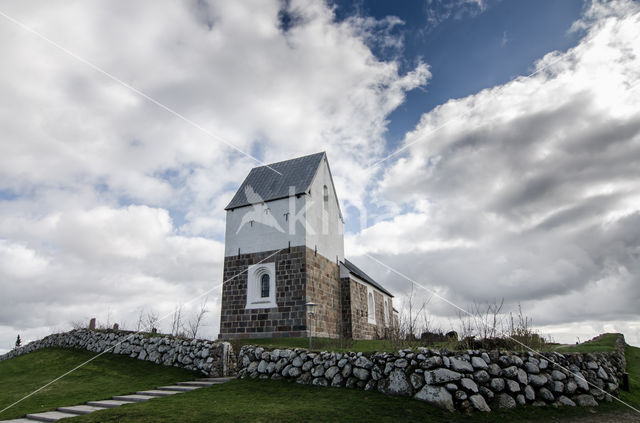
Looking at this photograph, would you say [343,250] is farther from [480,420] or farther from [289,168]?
[480,420]

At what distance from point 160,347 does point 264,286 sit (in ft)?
17.6

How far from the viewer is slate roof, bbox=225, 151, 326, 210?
Result: 20.4 m

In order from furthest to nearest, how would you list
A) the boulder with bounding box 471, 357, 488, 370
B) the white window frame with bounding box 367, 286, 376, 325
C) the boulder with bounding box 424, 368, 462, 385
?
the white window frame with bounding box 367, 286, 376, 325 → the boulder with bounding box 471, 357, 488, 370 → the boulder with bounding box 424, 368, 462, 385

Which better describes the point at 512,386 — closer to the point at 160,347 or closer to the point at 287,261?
the point at 287,261

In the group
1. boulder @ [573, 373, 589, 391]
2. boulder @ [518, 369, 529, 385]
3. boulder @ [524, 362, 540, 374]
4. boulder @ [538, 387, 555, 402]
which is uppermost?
boulder @ [524, 362, 540, 374]

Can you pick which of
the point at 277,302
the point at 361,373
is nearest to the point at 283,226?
the point at 277,302

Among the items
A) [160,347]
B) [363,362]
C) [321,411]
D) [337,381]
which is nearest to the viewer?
[321,411]

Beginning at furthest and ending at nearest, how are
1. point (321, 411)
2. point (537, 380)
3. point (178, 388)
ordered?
point (178, 388) < point (537, 380) < point (321, 411)

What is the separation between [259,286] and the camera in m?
19.1

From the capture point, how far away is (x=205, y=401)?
9219 mm

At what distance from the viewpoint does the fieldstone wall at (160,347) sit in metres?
13.7

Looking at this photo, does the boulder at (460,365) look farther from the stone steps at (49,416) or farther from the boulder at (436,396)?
the stone steps at (49,416)

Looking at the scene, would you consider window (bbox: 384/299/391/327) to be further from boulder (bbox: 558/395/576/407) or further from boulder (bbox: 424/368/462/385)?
boulder (bbox: 424/368/462/385)

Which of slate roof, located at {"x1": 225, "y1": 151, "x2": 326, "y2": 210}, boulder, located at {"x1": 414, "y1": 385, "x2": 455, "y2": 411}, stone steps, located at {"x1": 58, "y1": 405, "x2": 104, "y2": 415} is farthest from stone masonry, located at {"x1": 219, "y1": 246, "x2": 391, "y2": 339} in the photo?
boulder, located at {"x1": 414, "y1": 385, "x2": 455, "y2": 411}
